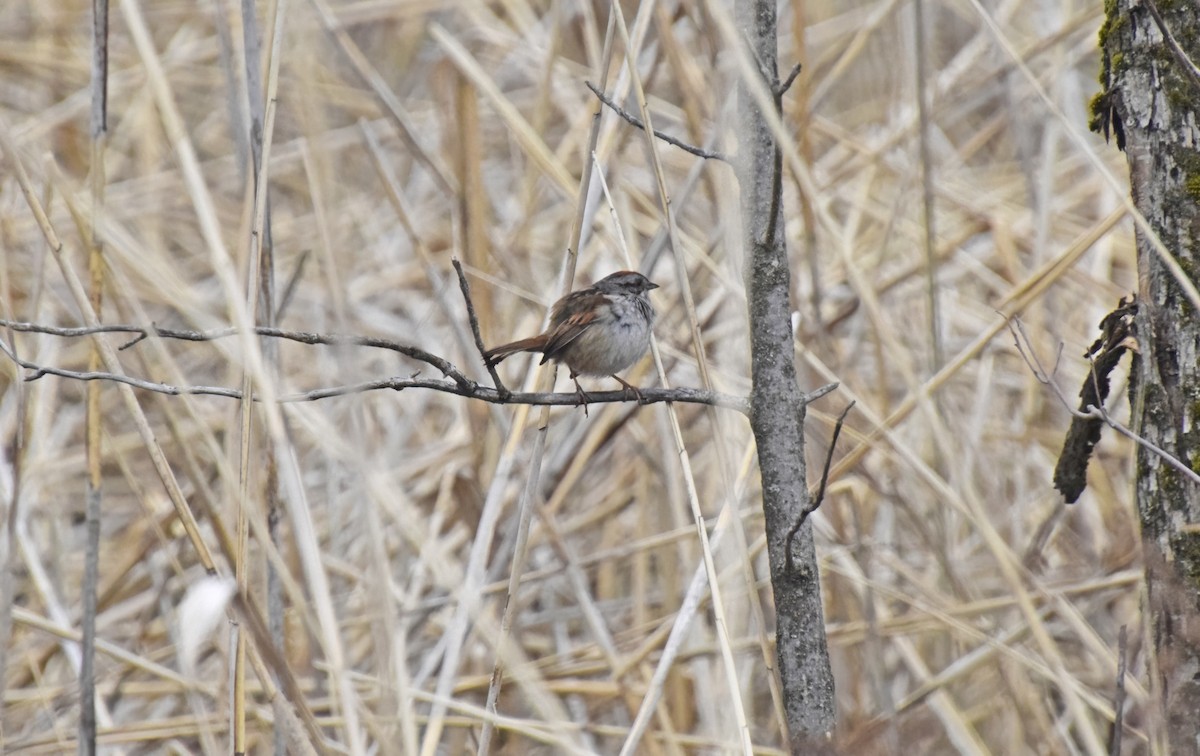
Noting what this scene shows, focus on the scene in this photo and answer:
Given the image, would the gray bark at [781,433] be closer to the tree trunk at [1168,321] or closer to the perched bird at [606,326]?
the tree trunk at [1168,321]

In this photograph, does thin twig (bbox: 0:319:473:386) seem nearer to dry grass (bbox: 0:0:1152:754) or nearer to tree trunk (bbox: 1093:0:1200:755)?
dry grass (bbox: 0:0:1152:754)

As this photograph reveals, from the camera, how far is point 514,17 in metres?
4.44

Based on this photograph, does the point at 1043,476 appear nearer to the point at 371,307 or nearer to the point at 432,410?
the point at 432,410

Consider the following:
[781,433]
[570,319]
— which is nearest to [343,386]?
[781,433]

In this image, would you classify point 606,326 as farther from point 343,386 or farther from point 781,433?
point 343,386

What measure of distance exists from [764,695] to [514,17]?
9.20 ft

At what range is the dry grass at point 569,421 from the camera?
80.4 inches

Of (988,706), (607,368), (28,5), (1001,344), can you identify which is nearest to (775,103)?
(607,368)

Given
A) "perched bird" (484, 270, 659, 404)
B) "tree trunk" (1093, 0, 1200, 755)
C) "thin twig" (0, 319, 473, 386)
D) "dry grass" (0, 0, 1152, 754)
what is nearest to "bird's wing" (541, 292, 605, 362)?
"perched bird" (484, 270, 659, 404)

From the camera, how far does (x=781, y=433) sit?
1.47m

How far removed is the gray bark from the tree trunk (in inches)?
18.8

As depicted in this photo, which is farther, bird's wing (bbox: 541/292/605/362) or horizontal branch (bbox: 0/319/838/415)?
bird's wing (bbox: 541/292/605/362)

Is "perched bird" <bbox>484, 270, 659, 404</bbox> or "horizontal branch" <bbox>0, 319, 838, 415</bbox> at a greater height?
"perched bird" <bbox>484, 270, 659, 404</bbox>

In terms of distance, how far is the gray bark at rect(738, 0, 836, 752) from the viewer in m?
1.45
